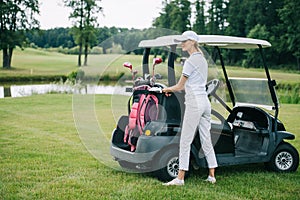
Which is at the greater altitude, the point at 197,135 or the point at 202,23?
the point at 202,23

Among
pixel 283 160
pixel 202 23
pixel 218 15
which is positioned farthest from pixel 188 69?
pixel 218 15

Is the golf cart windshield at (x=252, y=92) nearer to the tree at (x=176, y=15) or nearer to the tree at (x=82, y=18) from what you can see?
the tree at (x=82, y=18)

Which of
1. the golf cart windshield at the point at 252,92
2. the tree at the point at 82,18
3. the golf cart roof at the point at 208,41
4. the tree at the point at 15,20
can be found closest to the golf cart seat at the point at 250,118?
the golf cart windshield at the point at 252,92

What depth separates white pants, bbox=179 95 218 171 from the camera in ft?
15.2

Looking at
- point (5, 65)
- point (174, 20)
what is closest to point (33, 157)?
point (5, 65)

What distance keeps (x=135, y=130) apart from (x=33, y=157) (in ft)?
5.93

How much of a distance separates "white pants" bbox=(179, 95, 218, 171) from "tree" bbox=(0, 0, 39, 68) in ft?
110

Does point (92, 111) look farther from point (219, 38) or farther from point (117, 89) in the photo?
point (219, 38)

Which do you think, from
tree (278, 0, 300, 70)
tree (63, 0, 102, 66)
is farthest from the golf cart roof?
tree (278, 0, 300, 70)

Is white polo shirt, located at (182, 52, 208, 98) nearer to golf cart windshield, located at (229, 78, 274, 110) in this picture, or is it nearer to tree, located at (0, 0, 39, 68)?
golf cart windshield, located at (229, 78, 274, 110)

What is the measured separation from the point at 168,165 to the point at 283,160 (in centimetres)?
161

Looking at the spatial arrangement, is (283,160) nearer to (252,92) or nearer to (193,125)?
(252,92)

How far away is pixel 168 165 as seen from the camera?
4.91m

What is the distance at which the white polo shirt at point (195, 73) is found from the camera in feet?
15.1
